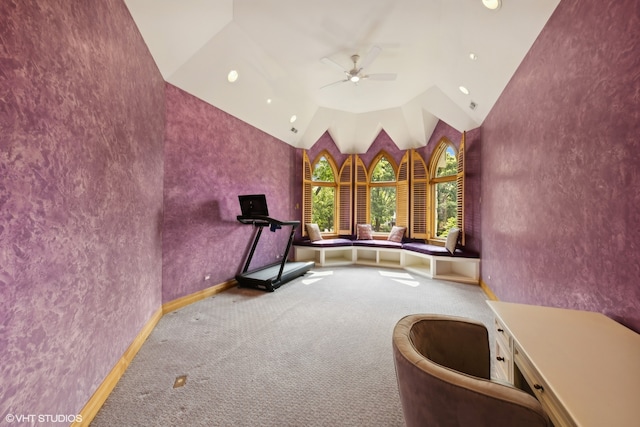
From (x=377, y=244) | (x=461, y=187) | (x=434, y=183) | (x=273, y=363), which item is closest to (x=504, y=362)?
(x=273, y=363)

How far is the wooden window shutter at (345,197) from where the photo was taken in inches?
278

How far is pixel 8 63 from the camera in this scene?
112cm

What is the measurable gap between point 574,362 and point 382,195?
624 centimetres

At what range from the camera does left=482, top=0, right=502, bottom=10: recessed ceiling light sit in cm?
229

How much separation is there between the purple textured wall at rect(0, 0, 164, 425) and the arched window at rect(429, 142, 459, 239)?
5831 mm

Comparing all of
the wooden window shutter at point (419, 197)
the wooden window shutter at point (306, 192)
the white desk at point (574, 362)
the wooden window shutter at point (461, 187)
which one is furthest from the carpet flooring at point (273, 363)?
the wooden window shutter at point (306, 192)

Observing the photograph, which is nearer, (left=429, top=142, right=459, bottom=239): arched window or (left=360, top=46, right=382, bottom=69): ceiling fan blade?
(left=360, top=46, right=382, bottom=69): ceiling fan blade

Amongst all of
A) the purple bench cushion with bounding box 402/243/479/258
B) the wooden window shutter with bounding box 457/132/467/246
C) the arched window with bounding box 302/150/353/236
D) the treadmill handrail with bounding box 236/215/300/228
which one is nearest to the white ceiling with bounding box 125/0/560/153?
the wooden window shutter with bounding box 457/132/467/246

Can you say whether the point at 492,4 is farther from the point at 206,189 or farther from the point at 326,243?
the point at 326,243

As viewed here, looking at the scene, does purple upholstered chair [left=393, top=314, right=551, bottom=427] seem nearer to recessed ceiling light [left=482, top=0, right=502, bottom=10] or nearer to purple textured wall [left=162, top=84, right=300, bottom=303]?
recessed ceiling light [left=482, top=0, right=502, bottom=10]

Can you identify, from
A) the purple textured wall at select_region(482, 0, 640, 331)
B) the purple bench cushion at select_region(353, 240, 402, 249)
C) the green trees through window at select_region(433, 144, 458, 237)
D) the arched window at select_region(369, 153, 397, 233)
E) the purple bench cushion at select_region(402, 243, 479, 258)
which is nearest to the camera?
the purple textured wall at select_region(482, 0, 640, 331)

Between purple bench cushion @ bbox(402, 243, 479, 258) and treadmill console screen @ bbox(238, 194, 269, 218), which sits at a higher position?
treadmill console screen @ bbox(238, 194, 269, 218)

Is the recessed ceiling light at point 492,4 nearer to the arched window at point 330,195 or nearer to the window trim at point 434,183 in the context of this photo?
the window trim at point 434,183

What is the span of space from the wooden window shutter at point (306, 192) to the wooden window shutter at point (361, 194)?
1336 mm
